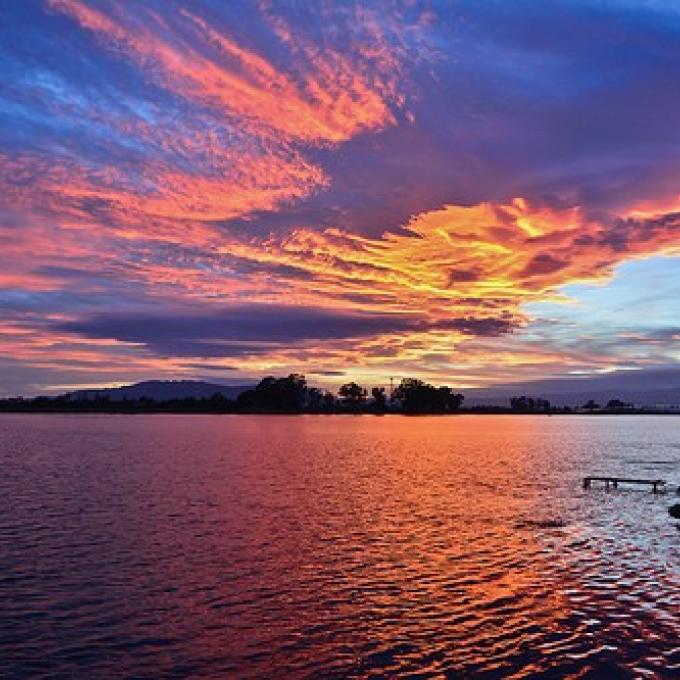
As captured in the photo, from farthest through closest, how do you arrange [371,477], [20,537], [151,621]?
[371,477], [20,537], [151,621]

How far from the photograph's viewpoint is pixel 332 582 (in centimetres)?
3269

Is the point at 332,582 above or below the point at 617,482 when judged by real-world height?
below

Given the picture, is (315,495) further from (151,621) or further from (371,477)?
(151,621)

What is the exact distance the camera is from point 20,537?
137ft

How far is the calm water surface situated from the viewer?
22.9 metres

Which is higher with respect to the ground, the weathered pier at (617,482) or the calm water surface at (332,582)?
the weathered pier at (617,482)

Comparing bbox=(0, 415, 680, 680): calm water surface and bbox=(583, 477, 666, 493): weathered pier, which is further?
bbox=(583, 477, 666, 493): weathered pier

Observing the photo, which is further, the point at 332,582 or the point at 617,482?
the point at 617,482

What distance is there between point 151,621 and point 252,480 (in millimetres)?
50741

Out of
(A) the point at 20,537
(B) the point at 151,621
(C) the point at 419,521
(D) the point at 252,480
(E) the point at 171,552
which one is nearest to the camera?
(B) the point at 151,621

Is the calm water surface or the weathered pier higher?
the weathered pier

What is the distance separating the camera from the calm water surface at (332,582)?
2286 cm

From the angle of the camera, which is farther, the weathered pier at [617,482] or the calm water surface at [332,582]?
the weathered pier at [617,482]

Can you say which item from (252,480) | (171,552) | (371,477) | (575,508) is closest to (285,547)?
(171,552)
